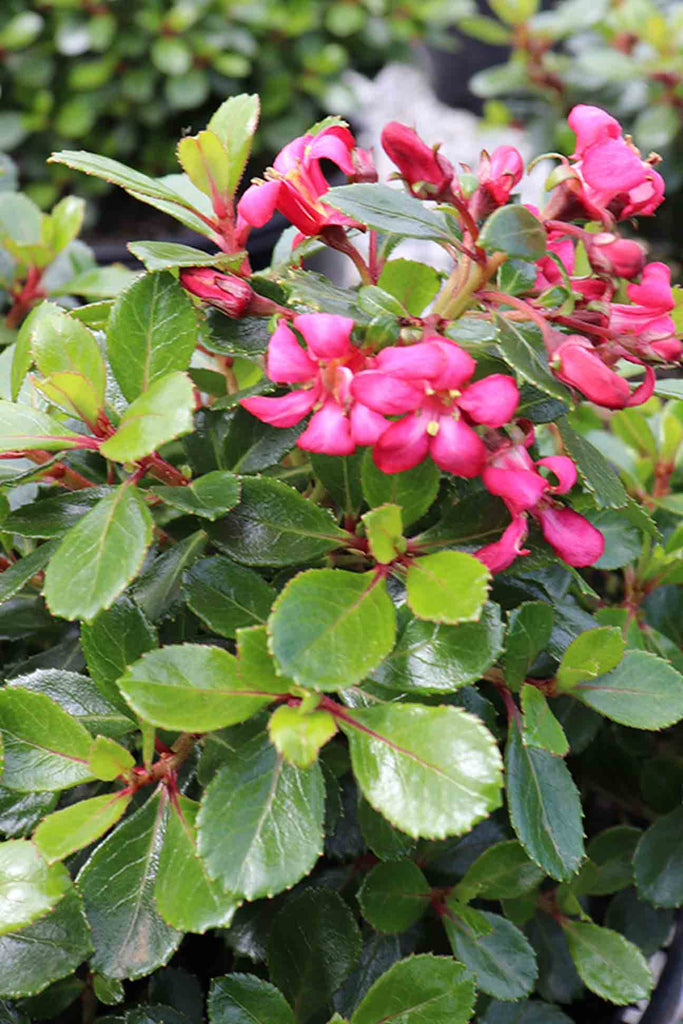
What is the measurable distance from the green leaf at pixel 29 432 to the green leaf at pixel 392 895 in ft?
0.97

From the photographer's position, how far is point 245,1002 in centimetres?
51

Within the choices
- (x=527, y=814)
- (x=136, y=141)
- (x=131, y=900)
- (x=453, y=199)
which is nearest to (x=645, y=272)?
(x=453, y=199)

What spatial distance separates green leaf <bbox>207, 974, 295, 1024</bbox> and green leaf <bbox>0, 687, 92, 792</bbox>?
0.13m

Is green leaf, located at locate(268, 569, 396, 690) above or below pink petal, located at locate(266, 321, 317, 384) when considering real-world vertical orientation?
below

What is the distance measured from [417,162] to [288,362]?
0.13m

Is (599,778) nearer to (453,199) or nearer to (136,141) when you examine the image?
(453,199)

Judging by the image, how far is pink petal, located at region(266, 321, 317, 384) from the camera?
17.1 inches

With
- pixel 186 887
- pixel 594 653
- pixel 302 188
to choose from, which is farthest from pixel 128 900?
pixel 302 188

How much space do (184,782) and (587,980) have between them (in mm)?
286

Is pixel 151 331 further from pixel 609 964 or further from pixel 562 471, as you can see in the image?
pixel 609 964

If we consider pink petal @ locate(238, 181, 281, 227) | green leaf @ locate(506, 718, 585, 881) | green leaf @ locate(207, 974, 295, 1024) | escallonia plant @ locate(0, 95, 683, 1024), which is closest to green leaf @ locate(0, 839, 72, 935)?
escallonia plant @ locate(0, 95, 683, 1024)

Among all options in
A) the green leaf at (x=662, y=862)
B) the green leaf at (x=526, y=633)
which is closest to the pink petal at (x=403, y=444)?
the green leaf at (x=526, y=633)

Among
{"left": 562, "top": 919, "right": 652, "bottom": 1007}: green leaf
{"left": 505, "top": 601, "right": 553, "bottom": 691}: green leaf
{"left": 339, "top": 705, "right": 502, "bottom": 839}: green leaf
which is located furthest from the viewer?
{"left": 562, "top": 919, "right": 652, "bottom": 1007}: green leaf

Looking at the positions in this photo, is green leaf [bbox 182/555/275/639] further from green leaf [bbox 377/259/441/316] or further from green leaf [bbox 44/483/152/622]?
green leaf [bbox 377/259/441/316]
